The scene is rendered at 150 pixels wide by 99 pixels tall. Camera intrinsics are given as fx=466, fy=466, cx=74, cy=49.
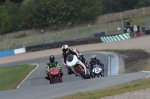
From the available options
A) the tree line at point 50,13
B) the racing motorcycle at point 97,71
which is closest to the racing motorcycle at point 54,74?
the racing motorcycle at point 97,71

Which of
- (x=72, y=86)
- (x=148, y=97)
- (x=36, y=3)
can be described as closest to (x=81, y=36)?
(x=36, y=3)

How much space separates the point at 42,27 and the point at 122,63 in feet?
179

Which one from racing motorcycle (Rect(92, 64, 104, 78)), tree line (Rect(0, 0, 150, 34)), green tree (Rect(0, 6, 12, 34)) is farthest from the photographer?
tree line (Rect(0, 0, 150, 34))

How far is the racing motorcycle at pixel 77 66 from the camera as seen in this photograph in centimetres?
1891

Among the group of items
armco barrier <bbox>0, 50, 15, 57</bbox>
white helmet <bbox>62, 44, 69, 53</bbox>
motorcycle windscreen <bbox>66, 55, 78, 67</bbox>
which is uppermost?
white helmet <bbox>62, 44, 69, 53</bbox>

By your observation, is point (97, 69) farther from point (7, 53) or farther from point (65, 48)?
point (7, 53)

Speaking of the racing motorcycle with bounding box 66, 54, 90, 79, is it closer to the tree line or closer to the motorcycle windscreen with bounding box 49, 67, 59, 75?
the motorcycle windscreen with bounding box 49, 67, 59, 75

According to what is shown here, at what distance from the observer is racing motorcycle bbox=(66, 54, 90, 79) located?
62.0 ft

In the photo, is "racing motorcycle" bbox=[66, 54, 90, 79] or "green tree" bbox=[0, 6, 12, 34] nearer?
"racing motorcycle" bbox=[66, 54, 90, 79]

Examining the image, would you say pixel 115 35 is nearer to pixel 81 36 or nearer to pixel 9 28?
pixel 81 36

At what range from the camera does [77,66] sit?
750 inches

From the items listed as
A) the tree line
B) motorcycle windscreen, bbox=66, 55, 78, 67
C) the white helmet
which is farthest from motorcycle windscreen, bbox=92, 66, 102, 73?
the tree line

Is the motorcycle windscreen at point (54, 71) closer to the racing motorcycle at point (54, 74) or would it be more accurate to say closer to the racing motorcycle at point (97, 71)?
the racing motorcycle at point (54, 74)

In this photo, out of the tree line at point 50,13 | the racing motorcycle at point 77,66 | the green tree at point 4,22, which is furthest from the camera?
the tree line at point 50,13
